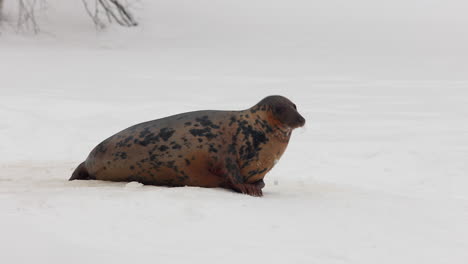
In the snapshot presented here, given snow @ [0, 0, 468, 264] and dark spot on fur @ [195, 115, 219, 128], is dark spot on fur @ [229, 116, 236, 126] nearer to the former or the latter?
dark spot on fur @ [195, 115, 219, 128]

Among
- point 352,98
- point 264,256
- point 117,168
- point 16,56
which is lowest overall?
point 16,56

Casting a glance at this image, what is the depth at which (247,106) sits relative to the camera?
1106 cm

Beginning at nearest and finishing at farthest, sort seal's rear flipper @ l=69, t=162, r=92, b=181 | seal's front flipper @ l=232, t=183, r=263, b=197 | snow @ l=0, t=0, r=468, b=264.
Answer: snow @ l=0, t=0, r=468, b=264 < seal's front flipper @ l=232, t=183, r=263, b=197 < seal's rear flipper @ l=69, t=162, r=92, b=181

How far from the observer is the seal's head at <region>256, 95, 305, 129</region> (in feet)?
15.8

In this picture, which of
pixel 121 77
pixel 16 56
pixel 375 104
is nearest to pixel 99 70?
pixel 121 77

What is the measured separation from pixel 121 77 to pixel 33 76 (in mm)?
1505

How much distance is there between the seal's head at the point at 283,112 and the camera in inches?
189

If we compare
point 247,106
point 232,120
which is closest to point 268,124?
point 232,120

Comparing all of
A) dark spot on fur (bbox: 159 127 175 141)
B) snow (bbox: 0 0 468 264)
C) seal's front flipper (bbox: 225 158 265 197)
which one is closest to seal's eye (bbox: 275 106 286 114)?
seal's front flipper (bbox: 225 158 265 197)

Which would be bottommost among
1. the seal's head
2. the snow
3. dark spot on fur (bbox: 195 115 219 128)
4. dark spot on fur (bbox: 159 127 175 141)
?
the snow

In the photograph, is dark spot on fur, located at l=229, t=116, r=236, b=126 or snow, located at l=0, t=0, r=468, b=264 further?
dark spot on fur, located at l=229, t=116, r=236, b=126

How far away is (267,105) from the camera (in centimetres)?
495

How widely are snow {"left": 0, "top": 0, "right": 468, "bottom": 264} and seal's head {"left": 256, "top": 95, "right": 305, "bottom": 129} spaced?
0.46 metres

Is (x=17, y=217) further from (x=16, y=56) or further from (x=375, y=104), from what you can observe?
(x=16, y=56)
